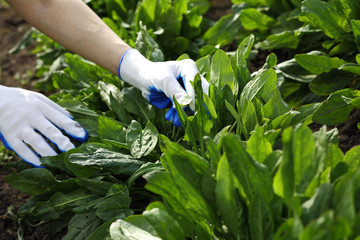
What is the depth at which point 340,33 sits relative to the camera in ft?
7.11

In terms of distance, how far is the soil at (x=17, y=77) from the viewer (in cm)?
207

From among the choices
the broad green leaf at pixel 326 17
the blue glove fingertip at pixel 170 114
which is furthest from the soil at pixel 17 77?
the blue glove fingertip at pixel 170 114

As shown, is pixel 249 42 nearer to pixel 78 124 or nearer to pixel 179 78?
pixel 179 78

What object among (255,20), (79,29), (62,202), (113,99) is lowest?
(255,20)

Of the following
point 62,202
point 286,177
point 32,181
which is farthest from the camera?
point 32,181

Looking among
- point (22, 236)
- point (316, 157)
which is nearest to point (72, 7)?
point (22, 236)

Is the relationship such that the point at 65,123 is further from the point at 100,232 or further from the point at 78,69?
the point at 100,232

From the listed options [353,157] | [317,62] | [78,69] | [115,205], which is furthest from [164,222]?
[78,69]

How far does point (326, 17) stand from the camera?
214cm

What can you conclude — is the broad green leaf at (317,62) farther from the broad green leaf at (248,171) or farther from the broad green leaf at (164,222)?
the broad green leaf at (164,222)

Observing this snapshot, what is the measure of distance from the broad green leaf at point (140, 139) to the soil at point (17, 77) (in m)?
0.63

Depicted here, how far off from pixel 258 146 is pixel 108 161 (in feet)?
2.21

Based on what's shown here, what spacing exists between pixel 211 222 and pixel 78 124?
3.26 feet

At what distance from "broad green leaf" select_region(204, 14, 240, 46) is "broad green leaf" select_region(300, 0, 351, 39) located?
0.70 metres
